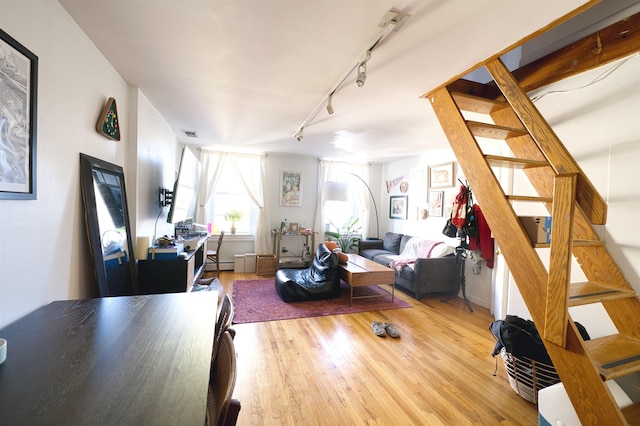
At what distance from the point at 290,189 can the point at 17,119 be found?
4679mm

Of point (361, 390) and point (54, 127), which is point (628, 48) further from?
point (54, 127)

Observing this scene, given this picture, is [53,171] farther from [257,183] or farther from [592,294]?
[257,183]

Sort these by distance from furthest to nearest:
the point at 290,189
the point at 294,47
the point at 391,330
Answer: the point at 290,189 < the point at 391,330 < the point at 294,47

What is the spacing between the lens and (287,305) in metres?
3.55

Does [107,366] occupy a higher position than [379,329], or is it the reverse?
[107,366]

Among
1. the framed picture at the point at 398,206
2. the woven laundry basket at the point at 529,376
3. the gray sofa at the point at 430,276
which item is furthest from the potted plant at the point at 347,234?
the woven laundry basket at the point at 529,376

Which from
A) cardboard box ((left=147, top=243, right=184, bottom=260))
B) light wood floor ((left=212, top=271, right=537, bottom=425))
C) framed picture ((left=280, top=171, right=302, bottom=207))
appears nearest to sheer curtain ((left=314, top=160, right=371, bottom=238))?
framed picture ((left=280, top=171, right=302, bottom=207))

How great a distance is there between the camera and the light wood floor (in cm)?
172

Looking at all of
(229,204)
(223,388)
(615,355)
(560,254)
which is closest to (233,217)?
(229,204)

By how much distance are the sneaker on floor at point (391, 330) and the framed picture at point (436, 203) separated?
238cm

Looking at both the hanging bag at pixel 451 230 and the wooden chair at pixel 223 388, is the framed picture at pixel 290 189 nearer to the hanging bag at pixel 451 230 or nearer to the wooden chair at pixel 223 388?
A: the hanging bag at pixel 451 230

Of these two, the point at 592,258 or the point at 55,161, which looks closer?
the point at 55,161

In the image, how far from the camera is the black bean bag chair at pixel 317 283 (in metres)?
3.64

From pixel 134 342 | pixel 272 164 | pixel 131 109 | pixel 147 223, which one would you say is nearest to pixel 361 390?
pixel 134 342
